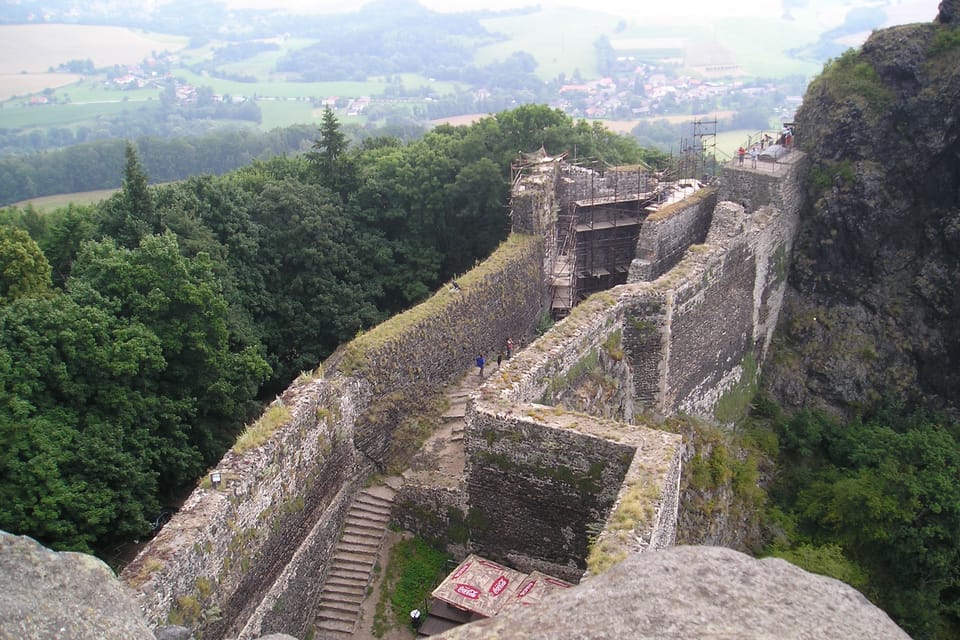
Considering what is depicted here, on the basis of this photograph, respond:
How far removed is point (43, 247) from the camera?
26.2m

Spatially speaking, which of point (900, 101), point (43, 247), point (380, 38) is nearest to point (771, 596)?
point (900, 101)

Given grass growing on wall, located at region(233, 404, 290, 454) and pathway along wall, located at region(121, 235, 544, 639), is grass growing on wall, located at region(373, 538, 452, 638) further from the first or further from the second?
grass growing on wall, located at region(233, 404, 290, 454)

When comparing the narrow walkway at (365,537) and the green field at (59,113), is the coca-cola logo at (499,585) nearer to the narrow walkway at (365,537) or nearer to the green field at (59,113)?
the narrow walkway at (365,537)

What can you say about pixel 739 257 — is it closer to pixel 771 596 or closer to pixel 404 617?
pixel 404 617

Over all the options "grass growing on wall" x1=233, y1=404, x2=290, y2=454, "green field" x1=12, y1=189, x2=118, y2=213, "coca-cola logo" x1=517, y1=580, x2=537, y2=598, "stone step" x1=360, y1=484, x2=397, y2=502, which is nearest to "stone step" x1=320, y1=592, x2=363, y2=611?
"stone step" x1=360, y1=484, x2=397, y2=502

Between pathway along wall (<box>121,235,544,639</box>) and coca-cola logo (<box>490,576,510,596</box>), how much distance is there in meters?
3.77

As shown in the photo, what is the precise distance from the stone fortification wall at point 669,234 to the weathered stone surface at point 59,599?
16.9 metres

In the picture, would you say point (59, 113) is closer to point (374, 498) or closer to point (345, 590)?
point (374, 498)

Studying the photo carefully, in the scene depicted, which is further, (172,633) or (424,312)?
(424,312)

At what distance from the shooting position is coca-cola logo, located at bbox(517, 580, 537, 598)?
13924mm

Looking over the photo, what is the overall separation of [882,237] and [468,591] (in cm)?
1922

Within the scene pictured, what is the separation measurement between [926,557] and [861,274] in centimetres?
959

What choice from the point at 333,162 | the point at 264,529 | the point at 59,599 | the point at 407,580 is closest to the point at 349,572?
the point at 407,580

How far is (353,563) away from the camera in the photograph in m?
16.5
